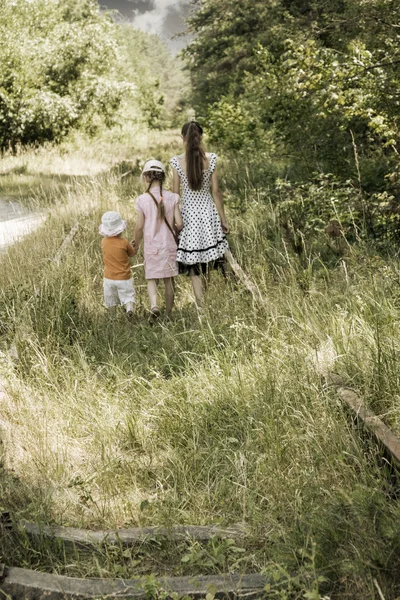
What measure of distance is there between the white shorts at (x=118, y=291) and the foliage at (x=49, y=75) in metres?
17.6

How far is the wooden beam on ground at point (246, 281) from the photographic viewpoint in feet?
18.6

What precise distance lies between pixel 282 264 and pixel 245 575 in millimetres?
4666

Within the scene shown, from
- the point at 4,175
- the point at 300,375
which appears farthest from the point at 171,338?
the point at 4,175

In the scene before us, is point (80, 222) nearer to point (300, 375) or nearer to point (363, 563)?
point (300, 375)

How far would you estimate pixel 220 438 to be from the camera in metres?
3.69

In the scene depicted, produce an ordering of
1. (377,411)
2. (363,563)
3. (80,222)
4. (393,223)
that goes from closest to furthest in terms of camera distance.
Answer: (363,563) → (377,411) → (393,223) → (80,222)

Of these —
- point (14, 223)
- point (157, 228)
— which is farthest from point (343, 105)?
point (14, 223)

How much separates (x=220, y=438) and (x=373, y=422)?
3.00 ft

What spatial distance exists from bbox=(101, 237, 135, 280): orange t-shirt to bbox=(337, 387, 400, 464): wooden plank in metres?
3.39

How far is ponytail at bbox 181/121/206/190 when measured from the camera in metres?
6.32

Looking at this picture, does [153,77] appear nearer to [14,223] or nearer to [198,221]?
[14,223]

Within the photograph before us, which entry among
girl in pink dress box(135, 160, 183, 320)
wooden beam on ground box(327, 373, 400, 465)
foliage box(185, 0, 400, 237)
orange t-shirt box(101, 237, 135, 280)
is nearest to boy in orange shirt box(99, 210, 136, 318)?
orange t-shirt box(101, 237, 135, 280)

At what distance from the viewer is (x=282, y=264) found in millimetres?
6895

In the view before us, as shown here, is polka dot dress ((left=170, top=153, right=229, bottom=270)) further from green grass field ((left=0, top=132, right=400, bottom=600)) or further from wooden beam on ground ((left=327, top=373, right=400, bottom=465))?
wooden beam on ground ((left=327, top=373, right=400, bottom=465))
